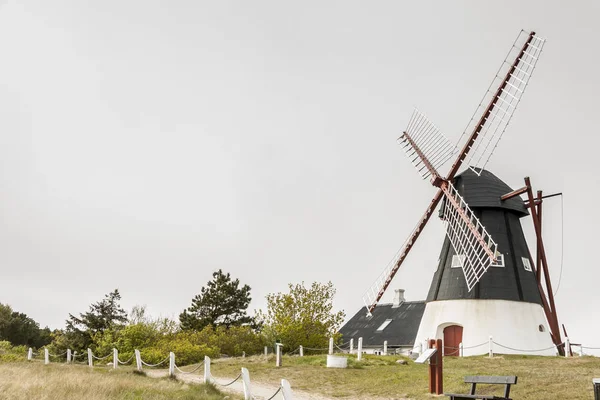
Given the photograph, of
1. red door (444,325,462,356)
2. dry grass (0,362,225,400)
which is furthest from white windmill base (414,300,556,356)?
dry grass (0,362,225,400)

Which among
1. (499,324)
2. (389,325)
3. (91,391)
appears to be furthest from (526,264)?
(91,391)

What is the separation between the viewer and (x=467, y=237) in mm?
24766

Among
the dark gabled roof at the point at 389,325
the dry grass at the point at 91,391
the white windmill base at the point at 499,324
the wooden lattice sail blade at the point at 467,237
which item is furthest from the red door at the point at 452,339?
the dry grass at the point at 91,391

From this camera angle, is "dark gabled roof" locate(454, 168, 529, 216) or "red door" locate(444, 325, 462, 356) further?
"dark gabled roof" locate(454, 168, 529, 216)

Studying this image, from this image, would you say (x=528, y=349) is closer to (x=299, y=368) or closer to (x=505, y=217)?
(x=505, y=217)

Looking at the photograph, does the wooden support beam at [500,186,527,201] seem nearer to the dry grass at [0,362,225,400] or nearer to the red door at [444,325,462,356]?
the red door at [444,325,462,356]

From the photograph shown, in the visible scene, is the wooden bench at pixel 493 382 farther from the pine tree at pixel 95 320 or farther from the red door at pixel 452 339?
the pine tree at pixel 95 320

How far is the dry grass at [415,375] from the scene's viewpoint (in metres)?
13.6

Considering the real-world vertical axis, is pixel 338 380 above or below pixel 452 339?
below

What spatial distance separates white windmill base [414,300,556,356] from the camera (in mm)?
24419

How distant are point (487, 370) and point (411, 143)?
15.1 m

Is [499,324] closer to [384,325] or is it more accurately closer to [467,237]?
[467,237]

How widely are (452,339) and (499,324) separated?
2.27 meters

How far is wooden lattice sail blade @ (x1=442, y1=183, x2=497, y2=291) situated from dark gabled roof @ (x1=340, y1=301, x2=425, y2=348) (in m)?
9.55
